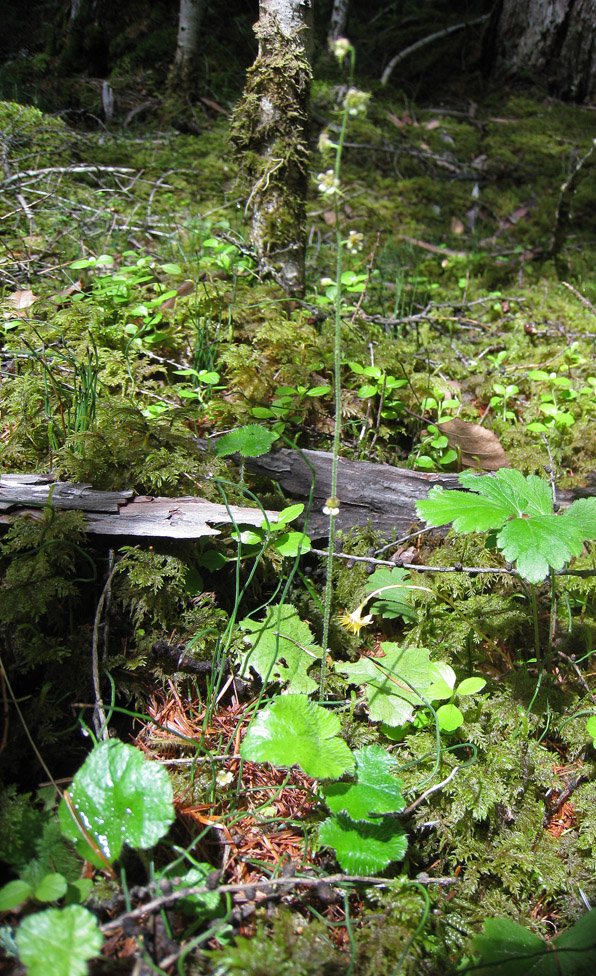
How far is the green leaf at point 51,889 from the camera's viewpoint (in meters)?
1.02

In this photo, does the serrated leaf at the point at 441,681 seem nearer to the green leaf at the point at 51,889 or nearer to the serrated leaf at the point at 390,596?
the serrated leaf at the point at 390,596

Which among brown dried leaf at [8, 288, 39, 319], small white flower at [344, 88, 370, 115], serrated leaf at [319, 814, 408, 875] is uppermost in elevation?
small white flower at [344, 88, 370, 115]

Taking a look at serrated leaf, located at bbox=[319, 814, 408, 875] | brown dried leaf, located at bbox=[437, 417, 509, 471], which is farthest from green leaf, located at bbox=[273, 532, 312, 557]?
brown dried leaf, located at bbox=[437, 417, 509, 471]

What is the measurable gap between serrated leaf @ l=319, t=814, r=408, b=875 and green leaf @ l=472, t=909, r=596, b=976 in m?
0.24

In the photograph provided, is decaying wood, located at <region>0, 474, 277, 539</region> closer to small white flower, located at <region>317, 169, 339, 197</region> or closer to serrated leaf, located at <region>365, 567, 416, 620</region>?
serrated leaf, located at <region>365, 567, 416, 620</region>

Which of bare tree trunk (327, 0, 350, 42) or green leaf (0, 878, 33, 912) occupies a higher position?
bare tree trunk (327, 0, 350, 42)

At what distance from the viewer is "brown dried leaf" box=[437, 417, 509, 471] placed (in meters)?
2.39

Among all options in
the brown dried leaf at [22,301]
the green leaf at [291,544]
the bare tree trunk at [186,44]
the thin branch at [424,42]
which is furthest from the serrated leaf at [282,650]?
the thin branch at [424,42]

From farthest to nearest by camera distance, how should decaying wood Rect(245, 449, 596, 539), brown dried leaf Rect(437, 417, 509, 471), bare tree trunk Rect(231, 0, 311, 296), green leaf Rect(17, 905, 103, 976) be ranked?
bare tree trunk Rect(231, 0, 311, 296)
brown dried leaf Rect(437, 417, 509, 471)
decaying wood Rect(245, 449, 596, 539)
green leaf Rect(17, 905, 103, 976)

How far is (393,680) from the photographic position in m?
1.61

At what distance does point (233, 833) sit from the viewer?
1.39m

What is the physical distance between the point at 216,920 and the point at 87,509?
1.15 metres

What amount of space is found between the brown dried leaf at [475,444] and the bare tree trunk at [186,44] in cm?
624

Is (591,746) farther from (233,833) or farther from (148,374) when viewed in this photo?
(148,374)
